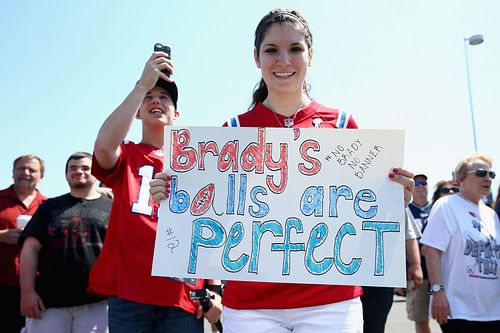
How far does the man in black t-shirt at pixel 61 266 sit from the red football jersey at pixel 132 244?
1.29 meters

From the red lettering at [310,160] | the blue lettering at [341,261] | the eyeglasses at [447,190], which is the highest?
the eyeglasses at [447,190]

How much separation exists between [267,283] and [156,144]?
4.21ft

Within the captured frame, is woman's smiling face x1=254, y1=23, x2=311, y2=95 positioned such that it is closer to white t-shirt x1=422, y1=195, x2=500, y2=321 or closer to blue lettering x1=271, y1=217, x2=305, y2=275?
blue lettering x1=271, y1=217, x2=305, y2=275

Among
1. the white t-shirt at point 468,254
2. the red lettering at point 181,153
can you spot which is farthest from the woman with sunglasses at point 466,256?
the red lettering at point 181,153

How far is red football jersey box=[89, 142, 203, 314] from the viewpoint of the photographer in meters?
2.85

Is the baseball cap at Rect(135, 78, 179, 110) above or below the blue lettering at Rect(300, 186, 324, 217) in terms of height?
above

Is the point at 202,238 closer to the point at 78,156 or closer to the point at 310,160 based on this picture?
the point at 310,160

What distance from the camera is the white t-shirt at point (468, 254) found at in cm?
407

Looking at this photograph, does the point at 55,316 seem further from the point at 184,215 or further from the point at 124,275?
the point at 184,215

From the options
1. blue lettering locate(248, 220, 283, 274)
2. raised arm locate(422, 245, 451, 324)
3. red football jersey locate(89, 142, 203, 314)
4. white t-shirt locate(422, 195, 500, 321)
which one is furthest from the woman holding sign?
raised arm locate(422, 245, 451, 324)

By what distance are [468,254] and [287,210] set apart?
7.83ft

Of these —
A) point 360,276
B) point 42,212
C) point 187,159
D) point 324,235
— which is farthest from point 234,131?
point 42,212

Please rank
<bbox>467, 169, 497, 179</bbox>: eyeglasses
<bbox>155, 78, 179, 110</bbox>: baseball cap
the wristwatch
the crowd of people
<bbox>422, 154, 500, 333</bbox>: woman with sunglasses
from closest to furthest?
the crowd of people < <bbox>155, 78, 179, 110</bbox>: baseball cap < <bbox>422, 154, 500, 333</bbox>: woman with sunglasses < the wristwatch < <bbox>467, 169, 497, 179</bbox>: eyeglasses

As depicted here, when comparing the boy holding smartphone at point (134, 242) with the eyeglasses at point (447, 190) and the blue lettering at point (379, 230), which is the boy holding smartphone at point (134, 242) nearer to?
the blue lettering at point (379, 230)
